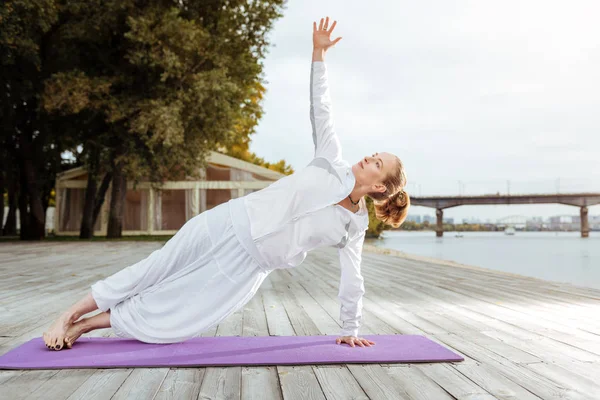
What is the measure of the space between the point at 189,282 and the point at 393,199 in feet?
3.85

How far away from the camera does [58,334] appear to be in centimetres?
274

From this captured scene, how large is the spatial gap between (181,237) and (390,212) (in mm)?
1141

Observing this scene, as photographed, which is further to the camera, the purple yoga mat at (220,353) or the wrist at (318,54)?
the wrist at (318,54)

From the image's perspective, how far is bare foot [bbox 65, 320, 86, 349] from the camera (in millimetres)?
2760

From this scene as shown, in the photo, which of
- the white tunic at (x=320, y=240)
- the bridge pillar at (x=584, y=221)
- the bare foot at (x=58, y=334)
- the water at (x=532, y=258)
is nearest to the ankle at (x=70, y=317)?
the bare foot at (x=58, y=334)

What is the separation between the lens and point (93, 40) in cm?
1530

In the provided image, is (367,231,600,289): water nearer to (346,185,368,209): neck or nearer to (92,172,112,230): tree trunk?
(346,185,368,209): neck

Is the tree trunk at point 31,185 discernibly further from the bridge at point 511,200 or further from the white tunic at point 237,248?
the bridge at point 511,200

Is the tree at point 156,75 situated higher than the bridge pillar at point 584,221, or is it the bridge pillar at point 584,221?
the tree at point 156,75

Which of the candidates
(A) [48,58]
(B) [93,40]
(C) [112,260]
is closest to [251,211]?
(C) [112,260]

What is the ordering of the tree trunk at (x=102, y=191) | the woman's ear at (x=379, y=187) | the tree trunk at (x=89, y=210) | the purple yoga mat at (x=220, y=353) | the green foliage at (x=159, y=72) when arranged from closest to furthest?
the purple yoga mat at (x=220, y=353) → the woman's ear at (x=379, y=187) → the green foliage at (x=159, y=72) → the tree trunk at (x=89, y=210) → the tree trunk at (x=102, y=191)

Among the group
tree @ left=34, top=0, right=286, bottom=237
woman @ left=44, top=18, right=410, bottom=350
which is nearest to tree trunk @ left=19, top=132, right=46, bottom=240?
tree @ left=34, top=0, right=286, bottom=237

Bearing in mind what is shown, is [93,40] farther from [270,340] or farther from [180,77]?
[270,340]

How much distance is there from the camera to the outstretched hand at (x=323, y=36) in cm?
282
